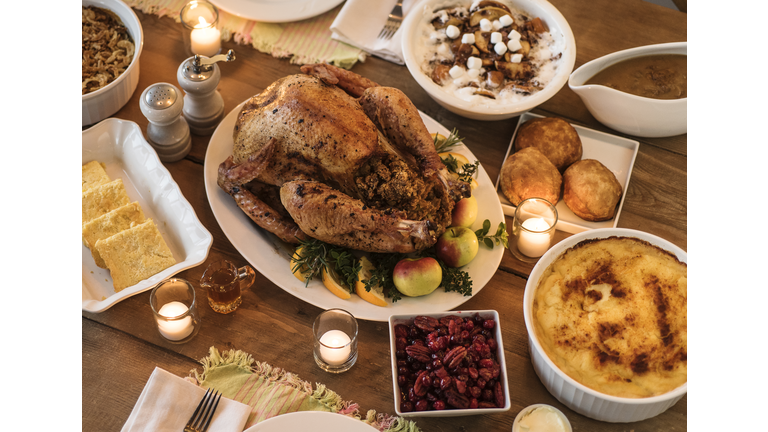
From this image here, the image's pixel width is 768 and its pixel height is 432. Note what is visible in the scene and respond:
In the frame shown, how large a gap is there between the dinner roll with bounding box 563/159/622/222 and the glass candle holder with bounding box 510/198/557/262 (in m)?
0.14

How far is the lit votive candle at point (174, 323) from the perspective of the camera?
165 centimetres

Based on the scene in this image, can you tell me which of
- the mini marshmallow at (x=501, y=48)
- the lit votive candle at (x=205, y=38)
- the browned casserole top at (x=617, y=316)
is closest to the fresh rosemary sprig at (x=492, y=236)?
the browned casserole top at (x=617, y=316)

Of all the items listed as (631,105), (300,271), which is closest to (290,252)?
(300,271)

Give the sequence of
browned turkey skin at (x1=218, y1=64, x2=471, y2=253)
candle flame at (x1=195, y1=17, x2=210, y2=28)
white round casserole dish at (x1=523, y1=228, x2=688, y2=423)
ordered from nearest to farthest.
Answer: white round casserole dish at (x1=523, y1=228, x2=688, y2=423) < browned turkey skin at (x1=218, y1=64, x2=471, y2=253) < candle flame at (x1=195, y1=17, x2=210, y2=28)

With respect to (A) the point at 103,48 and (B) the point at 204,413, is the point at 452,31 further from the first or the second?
(B) the point at 204,413

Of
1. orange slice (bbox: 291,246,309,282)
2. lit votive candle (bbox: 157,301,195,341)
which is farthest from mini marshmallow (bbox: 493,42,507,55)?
lit votive candle (bbox: 157,301,195,341)

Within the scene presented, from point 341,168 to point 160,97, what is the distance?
687 mm

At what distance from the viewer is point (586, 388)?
1418 millimetres

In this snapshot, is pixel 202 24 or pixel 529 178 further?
pixel 202 24

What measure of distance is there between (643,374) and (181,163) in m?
1.68

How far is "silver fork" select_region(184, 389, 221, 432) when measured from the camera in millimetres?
1517

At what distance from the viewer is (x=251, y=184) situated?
6.26 feet

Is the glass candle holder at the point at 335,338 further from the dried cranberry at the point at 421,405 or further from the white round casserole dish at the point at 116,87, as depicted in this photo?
the white round casserole dish at the point at 116,87

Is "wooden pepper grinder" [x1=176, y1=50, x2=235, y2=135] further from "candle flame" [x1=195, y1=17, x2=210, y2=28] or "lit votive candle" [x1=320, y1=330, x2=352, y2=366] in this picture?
"lit votive candle" [x1=320, y1=330, x2=352, y2=366]
